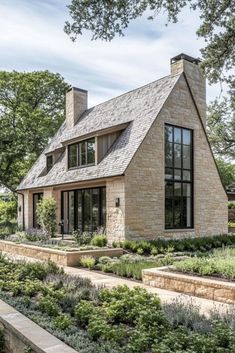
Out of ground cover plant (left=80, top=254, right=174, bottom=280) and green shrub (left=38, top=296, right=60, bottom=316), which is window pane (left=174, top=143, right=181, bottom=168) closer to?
ground cover plant (left=80, top=254, right=174, bottom=280)

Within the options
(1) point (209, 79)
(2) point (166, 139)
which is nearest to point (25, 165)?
(2) point (166, 139)

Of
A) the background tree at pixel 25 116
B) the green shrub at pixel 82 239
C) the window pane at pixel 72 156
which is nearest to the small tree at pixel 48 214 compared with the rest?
the green shrub at pixel 82 239

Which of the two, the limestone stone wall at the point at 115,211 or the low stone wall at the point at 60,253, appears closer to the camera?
the low stone wall at the point at 60,253

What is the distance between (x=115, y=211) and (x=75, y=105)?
9.66m

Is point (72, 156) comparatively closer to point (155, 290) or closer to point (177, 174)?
point (177, 174)

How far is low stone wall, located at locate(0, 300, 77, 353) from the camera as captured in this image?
3.93 m

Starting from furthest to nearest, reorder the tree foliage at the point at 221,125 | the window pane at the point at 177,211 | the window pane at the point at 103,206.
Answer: the tree foliage at the point at 221,125, the window pane at the point at 103,206, the window pane at the point at 177,211

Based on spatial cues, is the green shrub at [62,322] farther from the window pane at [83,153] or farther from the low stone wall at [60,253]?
the window pane at [83,153]

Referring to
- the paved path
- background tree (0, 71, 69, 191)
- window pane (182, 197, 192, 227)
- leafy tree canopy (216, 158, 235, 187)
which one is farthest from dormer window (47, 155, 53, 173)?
leafy tree canopy (216, 158, 235, 187)

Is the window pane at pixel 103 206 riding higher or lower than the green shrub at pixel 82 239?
higher

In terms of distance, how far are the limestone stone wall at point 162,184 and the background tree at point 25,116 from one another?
14950 mm

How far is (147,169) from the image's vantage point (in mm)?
15656

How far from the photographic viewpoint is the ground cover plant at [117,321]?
4.03 metres

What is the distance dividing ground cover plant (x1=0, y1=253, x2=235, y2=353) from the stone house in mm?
8300
